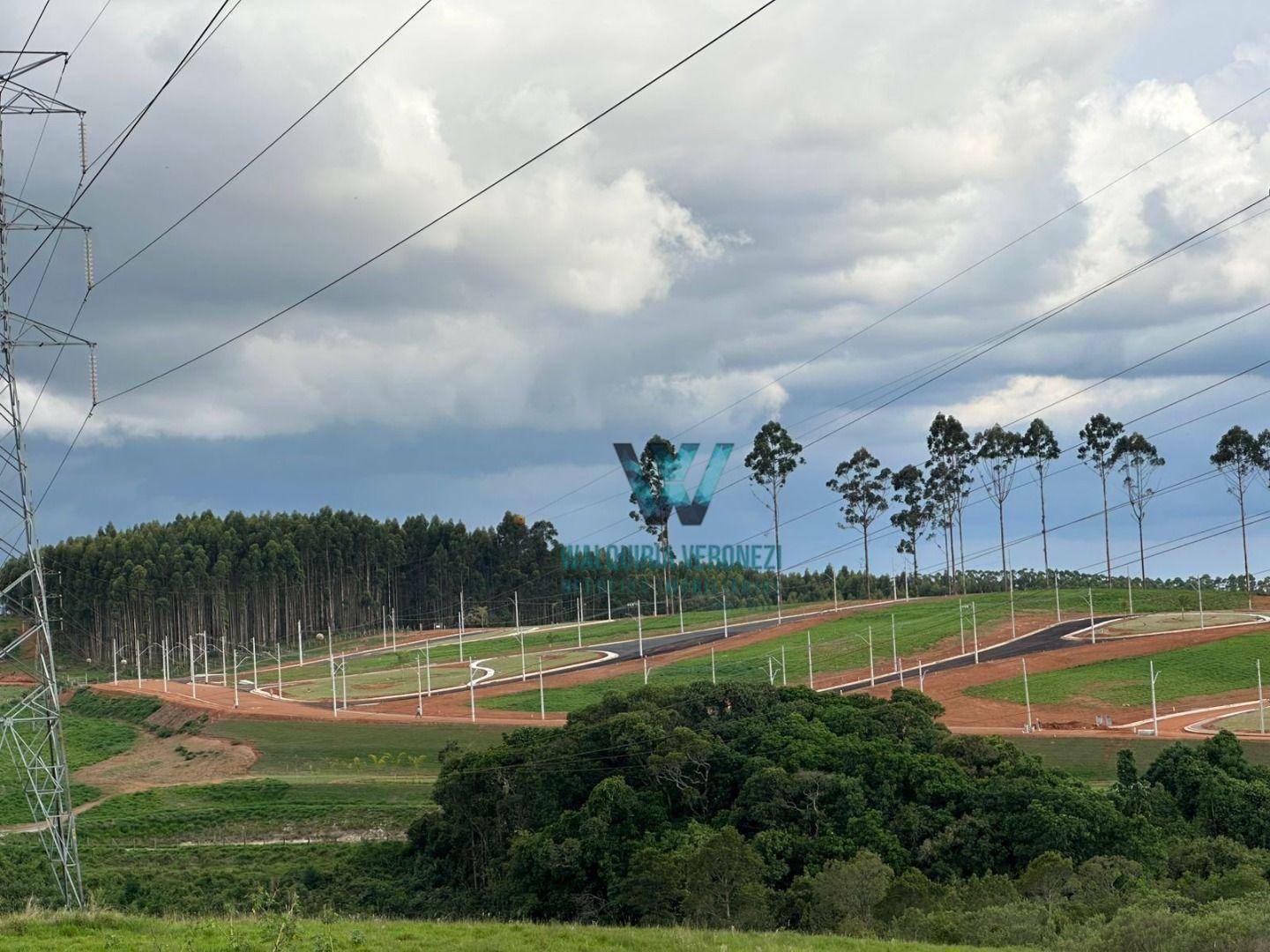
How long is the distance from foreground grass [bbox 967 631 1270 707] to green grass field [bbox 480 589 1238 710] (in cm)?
1353

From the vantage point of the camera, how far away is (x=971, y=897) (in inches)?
1217

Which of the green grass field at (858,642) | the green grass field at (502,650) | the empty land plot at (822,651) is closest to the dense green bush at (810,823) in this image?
the green grass field at (858,642)

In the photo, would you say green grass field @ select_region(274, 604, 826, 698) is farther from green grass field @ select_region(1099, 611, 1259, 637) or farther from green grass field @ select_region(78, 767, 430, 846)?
green grass field @ select_region(78, 767, 430, 846)

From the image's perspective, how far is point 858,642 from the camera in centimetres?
11056

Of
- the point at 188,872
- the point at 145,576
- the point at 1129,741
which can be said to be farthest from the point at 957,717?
the point at 145,576

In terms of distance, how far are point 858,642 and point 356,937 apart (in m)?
92.5

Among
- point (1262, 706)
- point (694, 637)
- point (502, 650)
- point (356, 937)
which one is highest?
point (356, 937)

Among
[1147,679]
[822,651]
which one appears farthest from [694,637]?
[1147,679]

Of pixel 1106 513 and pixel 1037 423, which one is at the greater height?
pixel 1037 423

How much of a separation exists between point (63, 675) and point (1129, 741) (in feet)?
377

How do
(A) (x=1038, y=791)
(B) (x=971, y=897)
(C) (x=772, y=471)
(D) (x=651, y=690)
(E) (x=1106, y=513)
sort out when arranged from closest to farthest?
(B) (x=971, y=897), (A) (x=1038, y=791), (D) (x=651, y=690), (E) (x=1106, y=513), (C) (x=772, y=471)

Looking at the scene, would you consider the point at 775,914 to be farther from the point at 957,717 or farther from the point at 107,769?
the point at 107,769

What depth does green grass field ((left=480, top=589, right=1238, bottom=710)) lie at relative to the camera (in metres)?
99.5

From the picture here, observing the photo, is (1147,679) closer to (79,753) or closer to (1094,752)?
(1094,752)
